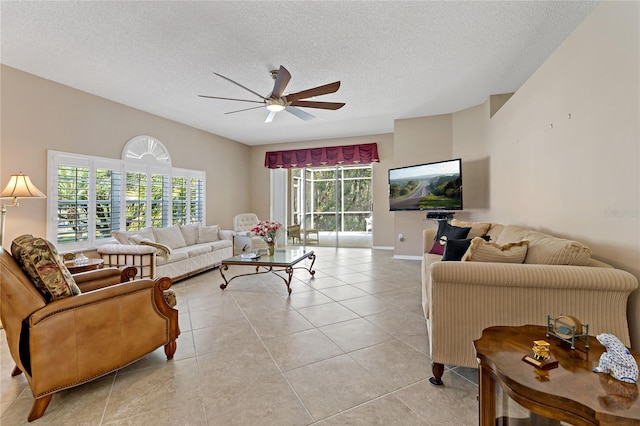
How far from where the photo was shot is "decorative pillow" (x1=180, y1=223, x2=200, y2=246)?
17.6ft

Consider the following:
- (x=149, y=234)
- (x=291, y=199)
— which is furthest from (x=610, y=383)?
(x=291, y=199)

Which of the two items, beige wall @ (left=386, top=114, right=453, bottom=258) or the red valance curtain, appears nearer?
beige wall @ (left=386, top=114, right=453, bottom=258)

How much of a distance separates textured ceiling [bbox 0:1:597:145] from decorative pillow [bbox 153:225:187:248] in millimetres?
2135

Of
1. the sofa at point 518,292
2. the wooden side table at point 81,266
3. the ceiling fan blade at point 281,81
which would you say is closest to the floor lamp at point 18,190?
the wooden side table at point 81,266

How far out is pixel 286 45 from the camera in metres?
3.00

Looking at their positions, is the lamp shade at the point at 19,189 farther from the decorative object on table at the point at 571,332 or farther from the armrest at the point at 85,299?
the decorative object on table at the point at 571,332

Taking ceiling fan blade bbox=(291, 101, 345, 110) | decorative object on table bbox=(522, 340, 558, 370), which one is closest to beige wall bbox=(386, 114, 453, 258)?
ceiling fan blade bbox=(291, 101, 345, 110)

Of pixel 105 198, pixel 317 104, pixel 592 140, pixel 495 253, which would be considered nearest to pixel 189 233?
pixel 105 198

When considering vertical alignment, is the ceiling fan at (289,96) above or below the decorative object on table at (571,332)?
above

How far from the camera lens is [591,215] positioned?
2074 millimetres

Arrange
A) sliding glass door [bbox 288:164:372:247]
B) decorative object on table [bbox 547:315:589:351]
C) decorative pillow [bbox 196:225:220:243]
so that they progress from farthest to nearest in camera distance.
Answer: sliding glass door [bbox 288:164:372:247], decorative pillow [bbox 196:225:220:243], decorative object on table [bbox 547:315:589:351]

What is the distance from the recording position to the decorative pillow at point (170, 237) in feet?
15.7

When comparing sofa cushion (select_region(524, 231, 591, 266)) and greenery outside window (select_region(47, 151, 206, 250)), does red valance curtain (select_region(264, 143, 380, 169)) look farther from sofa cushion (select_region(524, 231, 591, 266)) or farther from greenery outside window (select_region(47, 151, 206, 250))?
sofa cushion (select_region(524, 231, 591, 266))

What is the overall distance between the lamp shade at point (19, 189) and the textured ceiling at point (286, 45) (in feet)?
4.52
